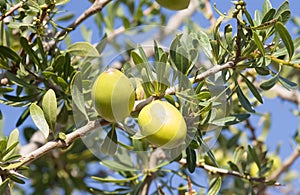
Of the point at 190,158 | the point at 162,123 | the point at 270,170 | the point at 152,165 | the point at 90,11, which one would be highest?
the point at 90,11

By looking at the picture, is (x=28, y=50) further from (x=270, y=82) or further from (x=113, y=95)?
(x=270, y=82)

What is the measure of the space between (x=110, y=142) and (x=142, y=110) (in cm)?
17

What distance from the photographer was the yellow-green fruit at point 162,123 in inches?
35.7

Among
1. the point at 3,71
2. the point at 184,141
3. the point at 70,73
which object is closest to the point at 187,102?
the point at 184,141

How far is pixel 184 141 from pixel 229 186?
2.34ft

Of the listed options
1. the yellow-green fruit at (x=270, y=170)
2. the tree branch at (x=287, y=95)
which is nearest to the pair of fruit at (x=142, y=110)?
the yellow-green fruit at (x=270, y=170)

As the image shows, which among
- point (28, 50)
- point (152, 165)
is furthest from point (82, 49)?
point (152, 165)

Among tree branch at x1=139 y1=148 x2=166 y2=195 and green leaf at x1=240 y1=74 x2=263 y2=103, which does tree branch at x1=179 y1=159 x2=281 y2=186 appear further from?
green leaf at x1=240 y1=74 x2=263 y2=103

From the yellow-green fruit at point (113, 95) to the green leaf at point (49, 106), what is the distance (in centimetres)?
9

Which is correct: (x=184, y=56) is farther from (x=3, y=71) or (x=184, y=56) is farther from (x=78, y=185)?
(x=78, y=185)

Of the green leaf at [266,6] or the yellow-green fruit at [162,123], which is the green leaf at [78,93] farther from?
the green leaf at [266,6]

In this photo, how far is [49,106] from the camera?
991 mm

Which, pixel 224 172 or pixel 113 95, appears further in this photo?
pixel 224 172

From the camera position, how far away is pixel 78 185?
1798mm
